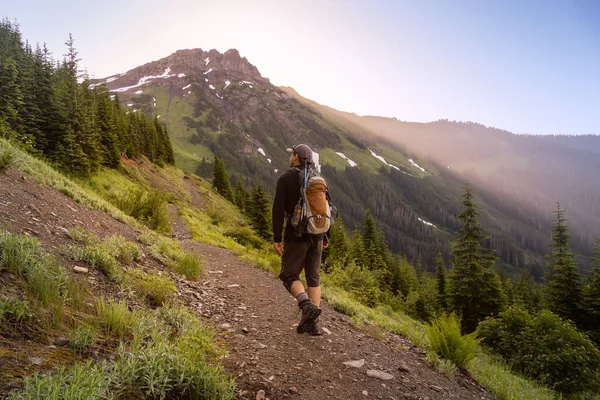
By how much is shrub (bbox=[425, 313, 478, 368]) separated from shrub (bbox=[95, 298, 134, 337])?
16.5 feet

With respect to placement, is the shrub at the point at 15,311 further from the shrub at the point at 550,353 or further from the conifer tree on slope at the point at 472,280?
the conifer tree on slope at the point at 472,280

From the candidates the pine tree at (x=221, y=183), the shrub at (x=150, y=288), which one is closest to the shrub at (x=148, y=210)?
the shrub at (x=150, y=288)

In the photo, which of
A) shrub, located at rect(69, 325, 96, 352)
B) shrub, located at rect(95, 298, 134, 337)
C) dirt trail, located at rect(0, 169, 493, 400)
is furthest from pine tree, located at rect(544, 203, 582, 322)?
shrub, located at rect(69, 325, 96, 352)

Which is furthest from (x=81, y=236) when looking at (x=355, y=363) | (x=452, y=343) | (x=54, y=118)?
(x=54, y=118)

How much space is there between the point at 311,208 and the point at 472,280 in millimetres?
25170

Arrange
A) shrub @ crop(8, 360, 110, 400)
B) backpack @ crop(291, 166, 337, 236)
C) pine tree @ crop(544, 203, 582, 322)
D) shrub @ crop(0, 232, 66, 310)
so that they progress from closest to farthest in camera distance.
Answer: shrub @ crop(8, 360, 110, 400)
shrub @ crop(0, 232, 66, 310)
backpack @ crop(291, 166, 337, 236)
pine tree @ crop(544, 203, 582, 322)

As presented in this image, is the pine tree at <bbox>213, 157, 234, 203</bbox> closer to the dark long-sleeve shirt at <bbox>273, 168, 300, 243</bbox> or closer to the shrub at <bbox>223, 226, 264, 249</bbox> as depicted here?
the shrub at <bbox>223, 226, 264, 249</bbox>

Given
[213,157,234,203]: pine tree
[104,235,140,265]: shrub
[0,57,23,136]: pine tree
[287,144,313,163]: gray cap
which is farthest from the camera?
[213,157,234,203]: pine tree

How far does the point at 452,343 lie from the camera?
18.4 feet

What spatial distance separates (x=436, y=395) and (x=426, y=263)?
169190mm

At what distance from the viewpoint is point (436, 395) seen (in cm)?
418

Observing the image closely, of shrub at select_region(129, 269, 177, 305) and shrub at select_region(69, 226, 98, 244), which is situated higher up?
shrub at select_region(69, 226, 98, 244)

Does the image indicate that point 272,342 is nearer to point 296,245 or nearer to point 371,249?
point 296,245

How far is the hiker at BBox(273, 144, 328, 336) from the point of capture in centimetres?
502
